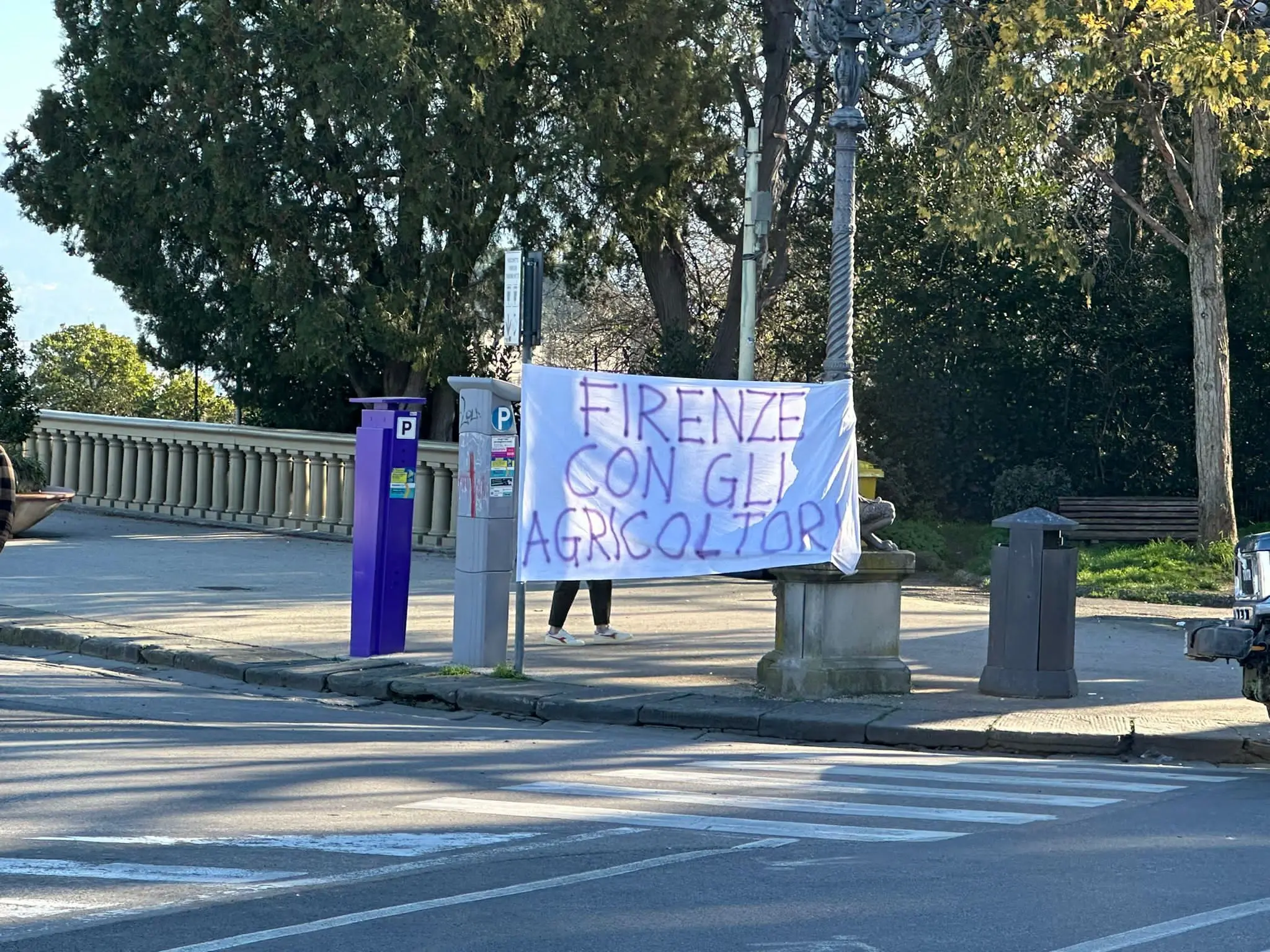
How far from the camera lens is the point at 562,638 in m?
13.4

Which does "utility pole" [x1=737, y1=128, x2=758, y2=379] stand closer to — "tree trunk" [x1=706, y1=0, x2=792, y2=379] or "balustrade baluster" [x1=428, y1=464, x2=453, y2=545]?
"tree trunk" [x1=706, y1=0, x2=792, y2=379]

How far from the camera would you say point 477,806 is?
779 cm

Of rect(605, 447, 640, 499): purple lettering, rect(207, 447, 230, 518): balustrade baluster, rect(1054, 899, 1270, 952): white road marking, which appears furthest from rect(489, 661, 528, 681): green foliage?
rect(207, 447, 230, 518): balustrade baluster

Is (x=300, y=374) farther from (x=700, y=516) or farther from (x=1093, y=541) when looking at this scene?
(x=700, y=516)

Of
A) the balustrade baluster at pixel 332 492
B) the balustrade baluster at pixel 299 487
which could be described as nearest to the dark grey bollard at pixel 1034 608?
the balustrade baluster at pixel 332 492

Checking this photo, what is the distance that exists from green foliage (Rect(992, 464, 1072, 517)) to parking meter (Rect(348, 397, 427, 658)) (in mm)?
12901

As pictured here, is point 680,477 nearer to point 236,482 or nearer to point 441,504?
point 441,504

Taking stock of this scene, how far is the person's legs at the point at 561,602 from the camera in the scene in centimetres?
1312

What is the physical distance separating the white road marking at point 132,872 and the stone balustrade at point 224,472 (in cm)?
1344

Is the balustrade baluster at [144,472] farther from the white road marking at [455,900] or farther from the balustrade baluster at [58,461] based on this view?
the white road marking at [455,900]

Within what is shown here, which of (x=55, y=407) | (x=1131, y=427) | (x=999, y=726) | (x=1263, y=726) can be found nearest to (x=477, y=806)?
(x=999, y=726)

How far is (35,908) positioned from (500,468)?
6277mm

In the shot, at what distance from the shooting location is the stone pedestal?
37.2 feet

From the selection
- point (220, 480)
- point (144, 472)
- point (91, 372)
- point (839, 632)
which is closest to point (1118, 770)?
point (839, 632)
